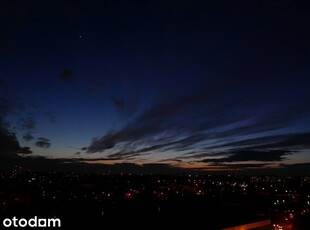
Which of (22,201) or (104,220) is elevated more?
(22,201)

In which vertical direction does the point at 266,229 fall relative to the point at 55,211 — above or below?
below

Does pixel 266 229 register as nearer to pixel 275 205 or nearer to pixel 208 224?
pixel 208 224

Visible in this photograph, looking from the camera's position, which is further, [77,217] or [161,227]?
[77,217]

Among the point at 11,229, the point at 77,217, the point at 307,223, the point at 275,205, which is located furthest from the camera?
the point at 275,205

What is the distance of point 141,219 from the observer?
126 feet

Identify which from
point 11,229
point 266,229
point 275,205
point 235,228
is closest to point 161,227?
point 235,228

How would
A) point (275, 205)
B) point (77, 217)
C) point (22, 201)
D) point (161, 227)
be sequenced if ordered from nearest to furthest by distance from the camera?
1. point (161, 227)
2. point (77, 217)
3. point (22, 201)
4. point (275, 205)

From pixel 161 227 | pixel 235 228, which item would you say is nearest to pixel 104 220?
pixel 161 227

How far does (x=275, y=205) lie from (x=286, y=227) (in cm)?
2595

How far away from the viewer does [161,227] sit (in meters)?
33.2

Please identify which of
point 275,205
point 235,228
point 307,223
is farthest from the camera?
point 275,205

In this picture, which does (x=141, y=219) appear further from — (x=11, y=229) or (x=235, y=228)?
(x=11, y=229)

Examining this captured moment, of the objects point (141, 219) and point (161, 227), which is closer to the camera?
point (161, 227)

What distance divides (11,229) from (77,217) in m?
17.4
